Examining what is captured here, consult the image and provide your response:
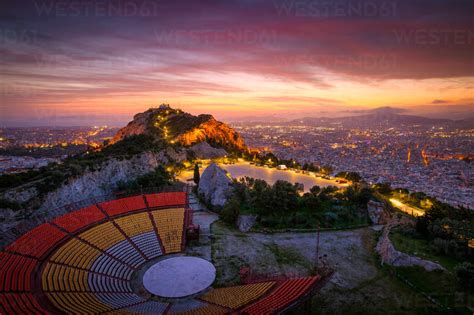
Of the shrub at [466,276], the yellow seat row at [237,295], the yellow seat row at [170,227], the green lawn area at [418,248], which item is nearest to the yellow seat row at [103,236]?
the yellow seat row at [170,227]

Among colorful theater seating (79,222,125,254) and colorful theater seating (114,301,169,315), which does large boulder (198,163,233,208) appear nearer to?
colorful theater seating (79,222,125,254)

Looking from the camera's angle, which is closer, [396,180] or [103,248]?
[103,248]

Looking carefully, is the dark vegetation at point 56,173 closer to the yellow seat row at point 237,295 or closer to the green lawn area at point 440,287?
the yellow seat row at point 237,295

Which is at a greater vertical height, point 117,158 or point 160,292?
point 117,158

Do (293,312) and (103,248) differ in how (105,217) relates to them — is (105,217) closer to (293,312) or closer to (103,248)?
(103,248)

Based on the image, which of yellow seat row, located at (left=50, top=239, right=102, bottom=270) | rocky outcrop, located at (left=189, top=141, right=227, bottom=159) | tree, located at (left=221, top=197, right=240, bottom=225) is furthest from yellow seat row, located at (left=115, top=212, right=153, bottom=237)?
rocky outcrop, located at (left=189, top=141, right=227, bottom=159)

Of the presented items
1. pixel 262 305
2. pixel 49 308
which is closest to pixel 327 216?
pixel 262 305
